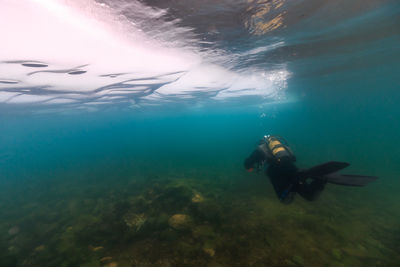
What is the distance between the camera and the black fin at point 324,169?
4721 mm

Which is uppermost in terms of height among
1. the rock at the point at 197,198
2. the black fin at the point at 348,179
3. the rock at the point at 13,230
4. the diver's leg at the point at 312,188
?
the black fin at the point at 348,179

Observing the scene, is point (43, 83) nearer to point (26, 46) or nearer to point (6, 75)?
point (6, 75)

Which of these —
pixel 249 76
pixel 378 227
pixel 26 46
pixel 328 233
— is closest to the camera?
pixel 26 46

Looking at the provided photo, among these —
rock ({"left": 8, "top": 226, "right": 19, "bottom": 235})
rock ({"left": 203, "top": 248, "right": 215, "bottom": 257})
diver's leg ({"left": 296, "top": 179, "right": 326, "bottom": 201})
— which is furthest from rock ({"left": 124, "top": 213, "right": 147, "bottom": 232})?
diver's leg ({"left": 296, "top": 179, "right": 326, "bottom": 201})

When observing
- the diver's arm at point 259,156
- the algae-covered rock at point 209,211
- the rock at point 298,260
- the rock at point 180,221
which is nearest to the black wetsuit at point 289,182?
the diver's arm at point 259,156

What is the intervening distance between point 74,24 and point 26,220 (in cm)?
1085

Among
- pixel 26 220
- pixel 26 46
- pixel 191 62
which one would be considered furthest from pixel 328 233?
pixel 26 220

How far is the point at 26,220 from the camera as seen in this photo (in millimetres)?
9227

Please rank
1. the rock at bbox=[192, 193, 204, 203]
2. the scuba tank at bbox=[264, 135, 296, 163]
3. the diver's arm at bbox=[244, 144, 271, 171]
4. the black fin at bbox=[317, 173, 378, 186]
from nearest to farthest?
the black fin at bbox=[317, 173, 378, 186] → the scuba tank at bbox=[264, 135, 296, 163] → the diver's arm at bbox=[244, 144, 271, 171] → the rock at bbox=[192, 193, 204, 203]

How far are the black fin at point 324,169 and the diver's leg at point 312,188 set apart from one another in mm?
244

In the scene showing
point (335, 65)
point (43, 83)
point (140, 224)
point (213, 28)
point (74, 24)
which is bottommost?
point (140, 224)

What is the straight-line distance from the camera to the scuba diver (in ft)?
15.7

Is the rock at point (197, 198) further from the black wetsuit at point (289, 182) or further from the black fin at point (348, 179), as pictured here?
the black fin at point (348, 179)

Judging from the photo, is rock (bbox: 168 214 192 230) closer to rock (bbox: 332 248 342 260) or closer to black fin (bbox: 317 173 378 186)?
rock (bbox: 332 248 342 260)
